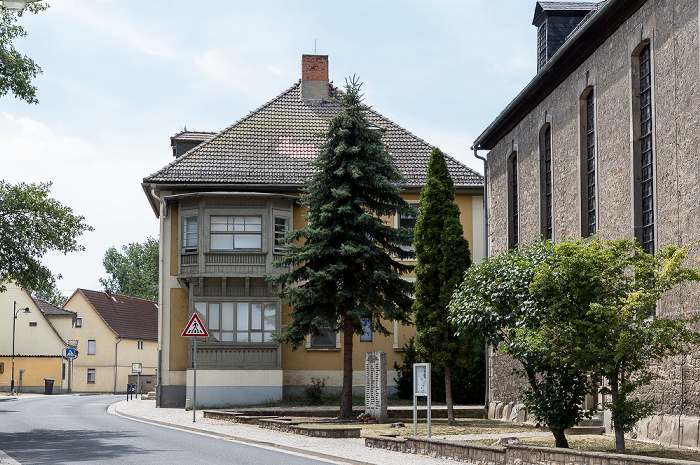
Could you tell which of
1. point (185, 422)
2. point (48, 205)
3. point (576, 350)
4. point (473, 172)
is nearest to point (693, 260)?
point (576, 350)

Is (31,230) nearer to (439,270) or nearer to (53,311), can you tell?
(439,270)

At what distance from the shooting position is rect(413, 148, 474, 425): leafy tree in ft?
76.2

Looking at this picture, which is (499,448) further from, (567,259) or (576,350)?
(567,259)

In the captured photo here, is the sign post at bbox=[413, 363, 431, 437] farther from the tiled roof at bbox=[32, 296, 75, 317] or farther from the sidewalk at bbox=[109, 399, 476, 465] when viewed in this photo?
the tiled roof at bbox=[32, 296, 75, 317]

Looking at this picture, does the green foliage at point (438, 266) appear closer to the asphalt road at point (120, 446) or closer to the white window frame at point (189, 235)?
the asphalt road at point (120, 446)

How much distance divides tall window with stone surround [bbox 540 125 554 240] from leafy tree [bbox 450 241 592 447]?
7.87m

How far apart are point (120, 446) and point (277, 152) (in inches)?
821

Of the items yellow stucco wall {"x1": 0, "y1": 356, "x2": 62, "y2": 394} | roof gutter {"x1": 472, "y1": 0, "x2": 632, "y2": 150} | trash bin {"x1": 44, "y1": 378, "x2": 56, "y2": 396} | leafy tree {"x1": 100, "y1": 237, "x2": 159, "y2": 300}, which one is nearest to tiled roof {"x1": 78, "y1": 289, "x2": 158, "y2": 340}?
yellow stucco wall {"x1": 0, "y1": 356, "x2": 62, "y2": 394}

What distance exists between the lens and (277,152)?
120ft

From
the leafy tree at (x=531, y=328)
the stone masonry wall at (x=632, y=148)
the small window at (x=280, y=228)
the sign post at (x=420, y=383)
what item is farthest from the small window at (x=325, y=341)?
the leafy tree at (x=531, y=328)

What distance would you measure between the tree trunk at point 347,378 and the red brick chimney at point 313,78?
1629 centimetres

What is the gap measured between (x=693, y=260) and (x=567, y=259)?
2847mm

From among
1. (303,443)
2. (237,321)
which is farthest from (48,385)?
(303,443)

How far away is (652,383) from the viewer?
17.1 metres
